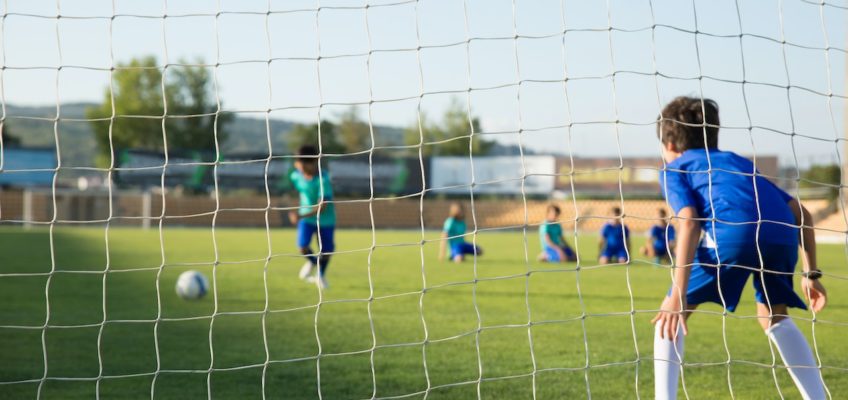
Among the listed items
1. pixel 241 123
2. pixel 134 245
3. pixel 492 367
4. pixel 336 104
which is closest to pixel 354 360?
pixel 492 367

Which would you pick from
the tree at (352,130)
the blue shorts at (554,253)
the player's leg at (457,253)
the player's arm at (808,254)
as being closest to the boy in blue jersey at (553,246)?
the blue shorts at (554,253)

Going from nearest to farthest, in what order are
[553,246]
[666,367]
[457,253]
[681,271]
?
[681,271], [666,367], [553,246], [457,253]

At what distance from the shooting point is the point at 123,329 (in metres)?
6.58

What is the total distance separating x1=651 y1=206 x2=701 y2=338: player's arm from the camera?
3486 mm

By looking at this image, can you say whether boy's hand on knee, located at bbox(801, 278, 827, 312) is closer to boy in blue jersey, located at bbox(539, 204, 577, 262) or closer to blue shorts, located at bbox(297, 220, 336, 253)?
blue shorts, located at bbox(297, 220, 336, 253)

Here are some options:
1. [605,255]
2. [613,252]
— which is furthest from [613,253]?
[605,255]

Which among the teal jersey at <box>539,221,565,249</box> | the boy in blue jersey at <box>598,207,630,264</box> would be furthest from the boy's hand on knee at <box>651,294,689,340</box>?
the teal jersey at <box>539,221,565,249</box>

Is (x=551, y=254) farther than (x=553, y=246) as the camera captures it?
Yes

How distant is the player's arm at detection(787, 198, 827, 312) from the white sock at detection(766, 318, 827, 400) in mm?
163

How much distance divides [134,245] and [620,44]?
57.9 ft

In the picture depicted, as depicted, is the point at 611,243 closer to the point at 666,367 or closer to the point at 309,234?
the point at 309,234

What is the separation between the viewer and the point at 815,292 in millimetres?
3869

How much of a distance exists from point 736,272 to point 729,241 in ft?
0.46

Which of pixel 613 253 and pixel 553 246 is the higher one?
pixel 553 246
